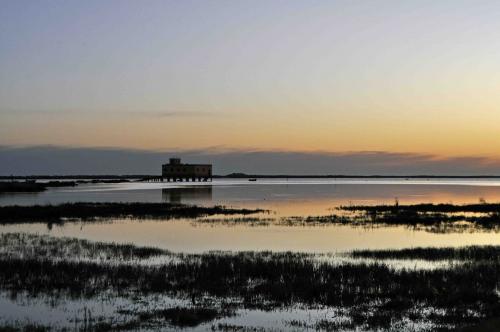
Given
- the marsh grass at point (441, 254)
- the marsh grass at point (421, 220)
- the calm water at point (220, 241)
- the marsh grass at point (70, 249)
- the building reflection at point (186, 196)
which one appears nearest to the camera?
the calm water at point (220, 241)

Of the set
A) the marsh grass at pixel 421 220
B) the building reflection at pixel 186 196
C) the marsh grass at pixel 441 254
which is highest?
the marsh grass at pixel 441 254

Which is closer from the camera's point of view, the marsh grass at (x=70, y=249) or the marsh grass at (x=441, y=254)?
the marsh grass at (x=441, y=254)

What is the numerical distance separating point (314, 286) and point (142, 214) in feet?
113

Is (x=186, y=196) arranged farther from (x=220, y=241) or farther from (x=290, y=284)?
(x=290, y=284)

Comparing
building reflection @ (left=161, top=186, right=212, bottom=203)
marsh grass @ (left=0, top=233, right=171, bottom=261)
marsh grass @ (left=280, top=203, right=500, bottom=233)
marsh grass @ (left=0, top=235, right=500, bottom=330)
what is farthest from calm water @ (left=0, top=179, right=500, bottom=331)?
building reflection @ (left=161, top=186, right=212, bottom=203)

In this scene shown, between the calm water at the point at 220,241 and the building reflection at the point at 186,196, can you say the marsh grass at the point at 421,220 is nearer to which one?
the calm water at the point at 220,241

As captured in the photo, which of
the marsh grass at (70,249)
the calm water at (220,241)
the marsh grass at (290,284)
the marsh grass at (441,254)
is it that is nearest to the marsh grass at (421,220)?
the calm water at (220,241)

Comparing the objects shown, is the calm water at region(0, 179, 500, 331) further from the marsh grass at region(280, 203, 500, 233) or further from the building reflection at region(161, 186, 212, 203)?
the building reflection at region(161, 186, 212, 203)

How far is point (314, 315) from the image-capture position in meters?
15.2

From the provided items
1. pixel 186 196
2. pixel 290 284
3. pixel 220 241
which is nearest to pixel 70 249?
pixel 220 241

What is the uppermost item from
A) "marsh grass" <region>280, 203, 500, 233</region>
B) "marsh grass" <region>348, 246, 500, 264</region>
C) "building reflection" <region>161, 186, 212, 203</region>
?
"marsh grass" <region>348, 246, 500, 264</region>

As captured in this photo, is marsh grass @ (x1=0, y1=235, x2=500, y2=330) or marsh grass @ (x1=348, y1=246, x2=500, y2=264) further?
marsh grass @ (x1=348, y1=246, x2=500, y2=264)

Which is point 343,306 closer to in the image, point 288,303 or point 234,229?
point 288,303

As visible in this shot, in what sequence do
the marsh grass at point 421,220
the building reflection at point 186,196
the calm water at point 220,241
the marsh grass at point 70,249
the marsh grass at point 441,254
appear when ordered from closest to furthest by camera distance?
the calm water at point 220,241, the marsh grass at point 441,254, the marsh grass at point 70,249, the marsh grass at point 421,220, the building reflection at point 186,196
